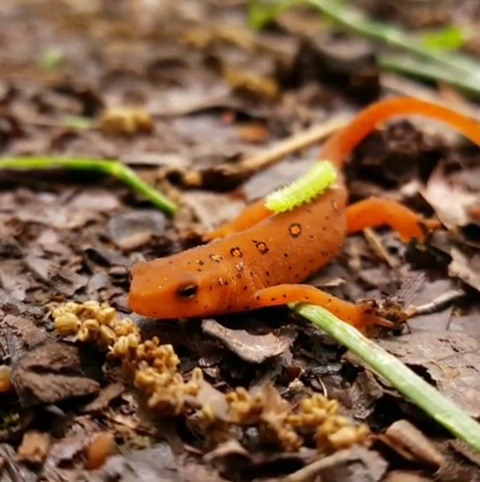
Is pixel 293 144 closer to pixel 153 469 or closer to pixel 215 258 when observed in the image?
pixel 215 258

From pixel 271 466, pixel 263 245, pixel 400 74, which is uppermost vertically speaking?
pixel 400 74

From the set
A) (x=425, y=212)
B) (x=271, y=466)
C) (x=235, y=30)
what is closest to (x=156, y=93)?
(x=235, y=30)

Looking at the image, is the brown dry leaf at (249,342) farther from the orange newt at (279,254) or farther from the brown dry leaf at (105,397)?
the brown dry leaf at (105,397)

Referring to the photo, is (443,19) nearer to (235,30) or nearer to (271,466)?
(235,30)

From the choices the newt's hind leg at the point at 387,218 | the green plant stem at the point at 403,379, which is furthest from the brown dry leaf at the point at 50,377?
the newt's hind leg at the point at 387,218

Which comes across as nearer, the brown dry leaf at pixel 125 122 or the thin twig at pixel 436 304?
the thin twig at pixel 436 304
